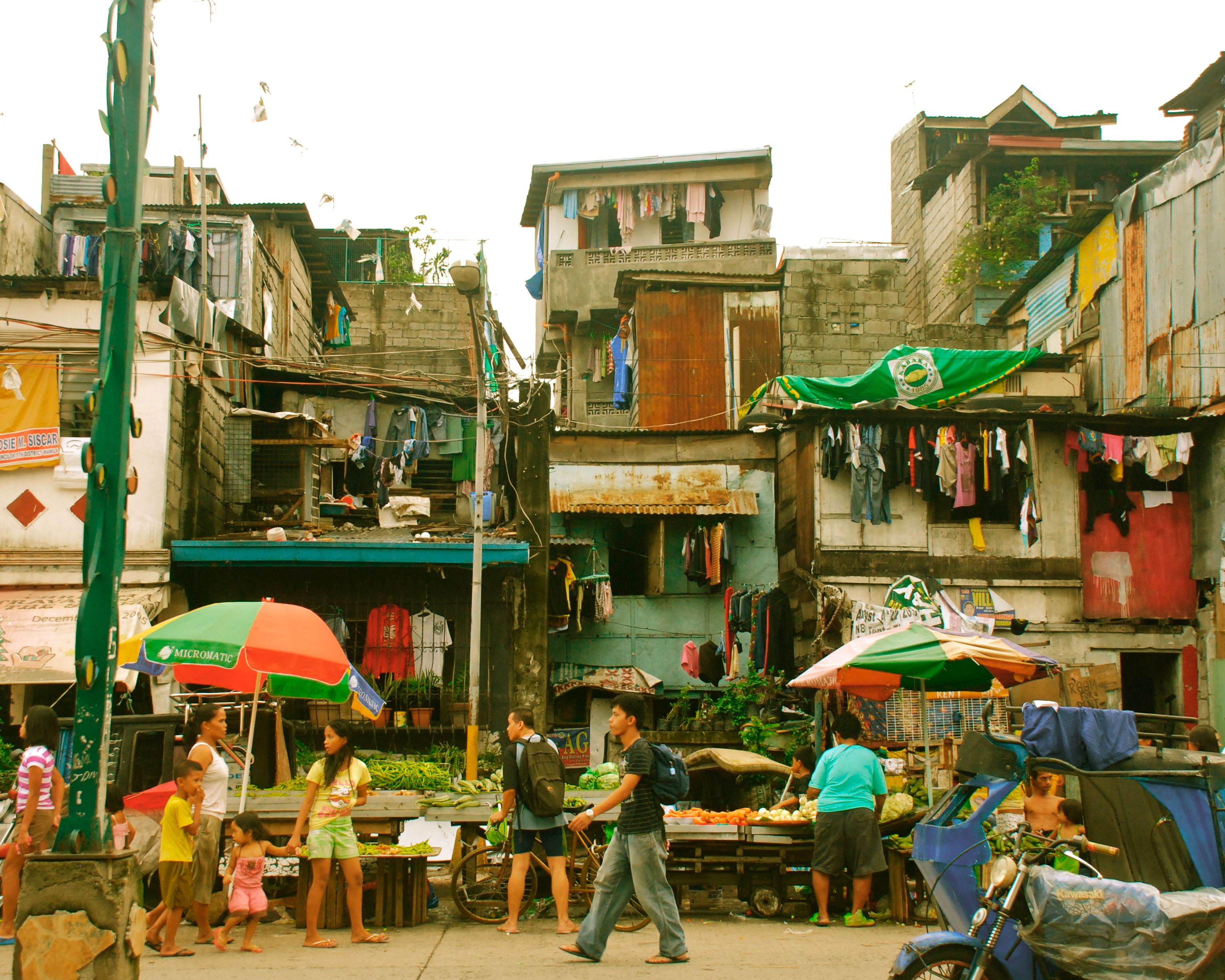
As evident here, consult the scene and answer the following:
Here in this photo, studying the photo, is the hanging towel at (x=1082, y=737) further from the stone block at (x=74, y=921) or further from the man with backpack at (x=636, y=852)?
the stone block at (x=74, y=921)

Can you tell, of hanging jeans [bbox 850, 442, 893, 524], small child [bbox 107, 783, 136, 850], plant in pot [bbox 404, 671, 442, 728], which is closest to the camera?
small child [bbox 107, 783, 136, 850]

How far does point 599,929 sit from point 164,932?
3825 mm

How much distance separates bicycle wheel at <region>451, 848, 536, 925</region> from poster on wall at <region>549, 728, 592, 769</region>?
262 inches

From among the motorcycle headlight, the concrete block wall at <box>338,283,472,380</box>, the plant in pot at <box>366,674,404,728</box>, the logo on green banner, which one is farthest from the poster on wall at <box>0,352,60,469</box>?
the concrete block wall at <box>338,283,472,380</box>

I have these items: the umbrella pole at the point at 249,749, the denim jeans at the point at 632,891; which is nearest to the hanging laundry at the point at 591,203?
the umbrella pole at the point at 249,749

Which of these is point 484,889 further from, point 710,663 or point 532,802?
point 710,663

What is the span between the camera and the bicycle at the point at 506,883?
9.91 metres

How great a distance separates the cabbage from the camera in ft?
34.1

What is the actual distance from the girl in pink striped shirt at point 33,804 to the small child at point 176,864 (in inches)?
31.9

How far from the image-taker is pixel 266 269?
20703 millimetres

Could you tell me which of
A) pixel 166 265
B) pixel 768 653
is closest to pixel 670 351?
pixel 768 653

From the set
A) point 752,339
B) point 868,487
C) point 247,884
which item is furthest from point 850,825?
point 752,339

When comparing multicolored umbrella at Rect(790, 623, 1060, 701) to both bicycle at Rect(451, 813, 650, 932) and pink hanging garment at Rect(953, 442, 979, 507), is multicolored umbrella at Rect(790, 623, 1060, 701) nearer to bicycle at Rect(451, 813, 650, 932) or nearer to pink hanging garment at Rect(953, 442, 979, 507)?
bicycle at Rect(451, 813, 650, 932)

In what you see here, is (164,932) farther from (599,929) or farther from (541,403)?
(541,403)
